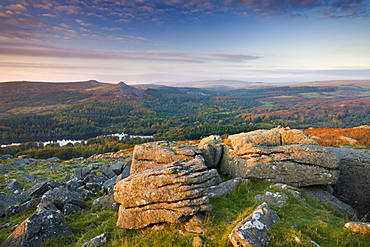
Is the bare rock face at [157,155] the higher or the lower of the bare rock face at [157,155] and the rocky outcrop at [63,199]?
the higher

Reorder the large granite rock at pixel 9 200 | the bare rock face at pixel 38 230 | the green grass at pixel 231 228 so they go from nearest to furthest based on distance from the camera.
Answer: the green grass at pixel 231 228
the bare rock face at pixel 38 230
the large granite rock at pixel 9 200

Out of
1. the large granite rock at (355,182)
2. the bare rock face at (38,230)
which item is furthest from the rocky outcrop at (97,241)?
the large granite rock at (355,182)

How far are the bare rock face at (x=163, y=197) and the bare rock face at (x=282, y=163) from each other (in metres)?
7.41

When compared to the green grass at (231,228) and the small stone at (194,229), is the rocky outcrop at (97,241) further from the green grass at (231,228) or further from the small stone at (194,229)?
the small stone at (194,229)

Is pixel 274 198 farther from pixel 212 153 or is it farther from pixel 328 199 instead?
pixel 212 153

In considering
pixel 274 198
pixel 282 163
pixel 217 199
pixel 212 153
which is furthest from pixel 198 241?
pixel 212 153

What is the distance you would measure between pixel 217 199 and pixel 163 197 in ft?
14.4

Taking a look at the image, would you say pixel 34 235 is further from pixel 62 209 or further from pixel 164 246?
pixel 164 246

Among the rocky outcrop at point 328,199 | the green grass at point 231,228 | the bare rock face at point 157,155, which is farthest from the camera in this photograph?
the bare rock face at point 157,155

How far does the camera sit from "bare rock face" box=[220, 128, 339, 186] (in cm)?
1797

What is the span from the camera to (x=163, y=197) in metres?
12.1

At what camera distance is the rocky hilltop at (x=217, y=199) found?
10.3 m

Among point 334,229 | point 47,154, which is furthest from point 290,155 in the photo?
point 47,154

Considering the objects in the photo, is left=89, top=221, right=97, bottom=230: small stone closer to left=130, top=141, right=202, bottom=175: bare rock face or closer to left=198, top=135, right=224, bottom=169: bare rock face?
left=130, top=141, right=202, bottom=175: bare rock face
